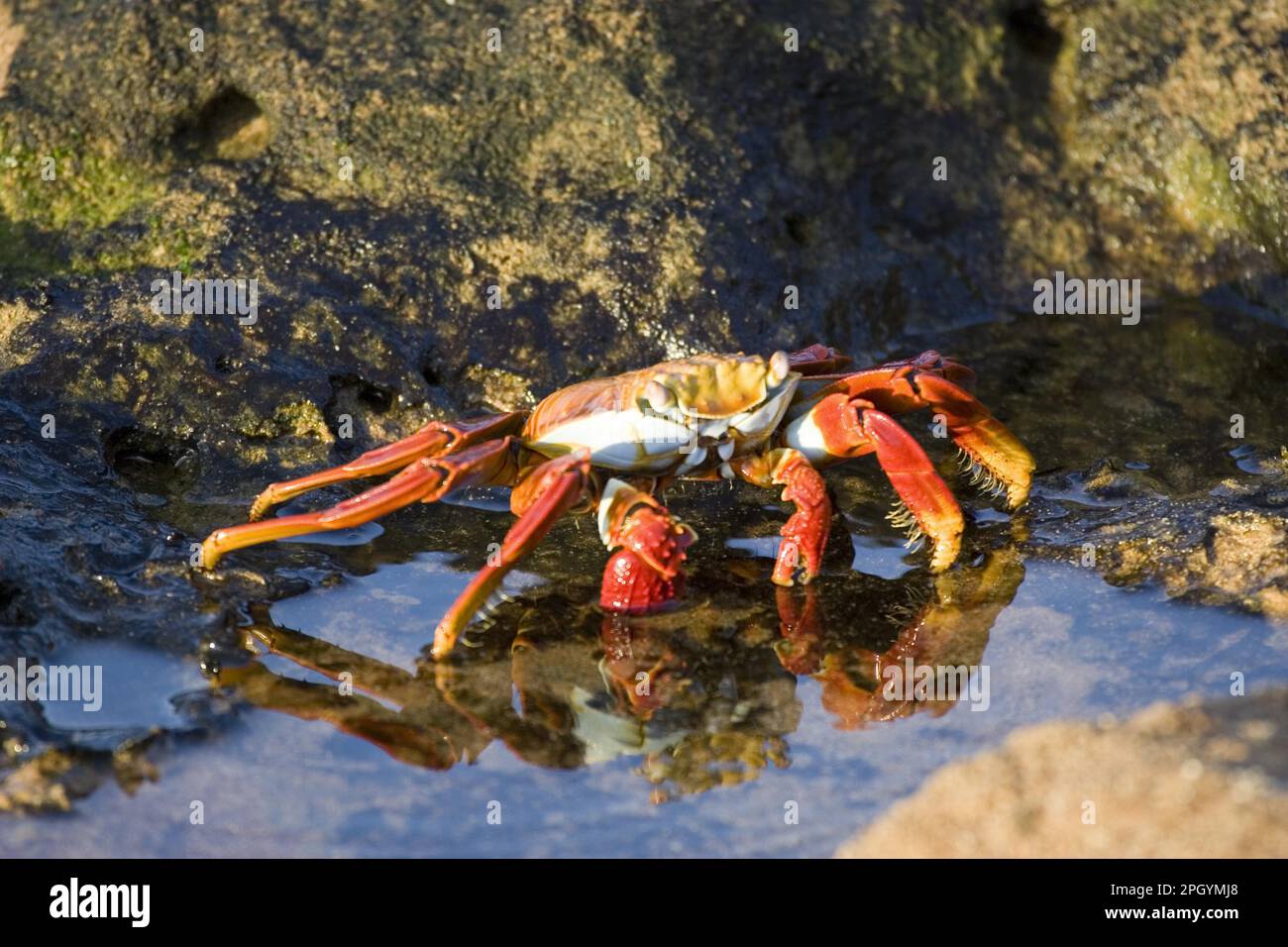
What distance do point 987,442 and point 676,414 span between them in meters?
1.19

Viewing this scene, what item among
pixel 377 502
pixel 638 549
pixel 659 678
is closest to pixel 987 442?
pixel 638 549

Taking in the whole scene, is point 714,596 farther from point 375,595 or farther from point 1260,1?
point 1260,1

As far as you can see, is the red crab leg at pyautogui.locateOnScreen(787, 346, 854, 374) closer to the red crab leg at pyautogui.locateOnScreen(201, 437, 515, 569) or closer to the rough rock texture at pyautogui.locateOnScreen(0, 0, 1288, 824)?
the rough rock texture at pyautogui.locateOnScreen(0, 0, 1288, 824)

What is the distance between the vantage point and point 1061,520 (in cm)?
505

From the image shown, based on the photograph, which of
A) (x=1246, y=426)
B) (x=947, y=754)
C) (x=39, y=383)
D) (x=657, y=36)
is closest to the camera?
(x=947, y=754)

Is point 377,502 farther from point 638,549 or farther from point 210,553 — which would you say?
point 638,549

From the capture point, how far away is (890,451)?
15.0 ft

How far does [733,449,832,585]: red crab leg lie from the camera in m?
4.54

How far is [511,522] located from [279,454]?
0.94 meters

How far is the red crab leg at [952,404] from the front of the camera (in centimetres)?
480

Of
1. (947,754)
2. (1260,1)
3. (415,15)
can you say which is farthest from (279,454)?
(1260,1)

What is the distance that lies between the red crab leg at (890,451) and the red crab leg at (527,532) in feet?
2.65

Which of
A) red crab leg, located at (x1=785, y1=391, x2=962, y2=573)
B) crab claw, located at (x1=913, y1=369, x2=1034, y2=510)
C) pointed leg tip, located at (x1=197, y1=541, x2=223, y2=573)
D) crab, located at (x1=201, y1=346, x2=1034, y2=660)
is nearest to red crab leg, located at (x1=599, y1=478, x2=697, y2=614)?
crab, located at (x1=201, y1=346, x2=1034, y2=660)
